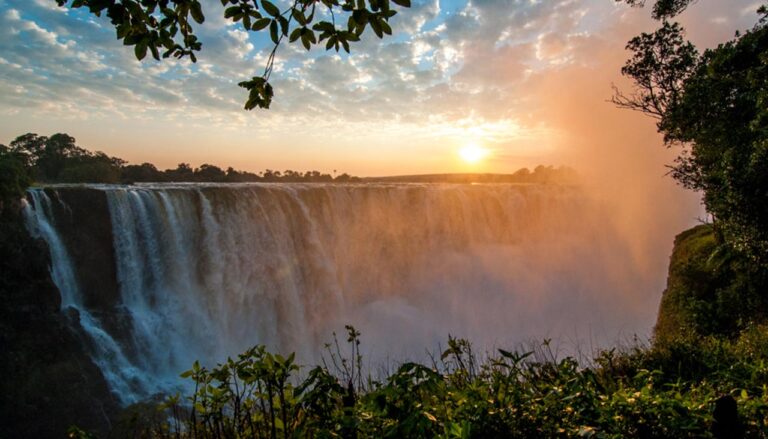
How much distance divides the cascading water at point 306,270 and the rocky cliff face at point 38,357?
0.65m

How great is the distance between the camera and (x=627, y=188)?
4259 cm

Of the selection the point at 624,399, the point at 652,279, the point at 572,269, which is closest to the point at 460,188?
the point at 572,269

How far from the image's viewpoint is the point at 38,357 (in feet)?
47.1

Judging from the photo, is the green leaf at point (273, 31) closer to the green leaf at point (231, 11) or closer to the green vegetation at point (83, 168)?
the green leaf at point (231, 11)

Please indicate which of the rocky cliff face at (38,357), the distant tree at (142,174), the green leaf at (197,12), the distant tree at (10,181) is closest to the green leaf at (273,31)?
the green leaf at (197,12)

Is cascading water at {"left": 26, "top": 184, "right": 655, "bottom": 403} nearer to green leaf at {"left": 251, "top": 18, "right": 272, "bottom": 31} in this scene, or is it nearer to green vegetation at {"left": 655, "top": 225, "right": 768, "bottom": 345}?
green vegetation at {"left": 655, "top": 225, "right": 768, "bottom": 345}

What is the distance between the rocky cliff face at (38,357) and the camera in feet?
43.3

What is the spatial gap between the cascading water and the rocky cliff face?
0.65 meters

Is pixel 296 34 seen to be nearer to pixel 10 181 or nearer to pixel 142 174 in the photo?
pixel 10 181

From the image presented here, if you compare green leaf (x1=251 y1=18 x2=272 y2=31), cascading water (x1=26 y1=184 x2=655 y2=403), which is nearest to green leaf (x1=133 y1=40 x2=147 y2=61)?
green leaf (x1=251 y1=18 x2=272 y2=31)

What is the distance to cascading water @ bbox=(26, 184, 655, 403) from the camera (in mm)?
17125

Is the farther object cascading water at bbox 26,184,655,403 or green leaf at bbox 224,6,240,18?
cascading water at bbox 26,184,655,403

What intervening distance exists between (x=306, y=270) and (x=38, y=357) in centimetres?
1177

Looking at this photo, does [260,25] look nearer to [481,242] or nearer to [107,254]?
[107,254]
